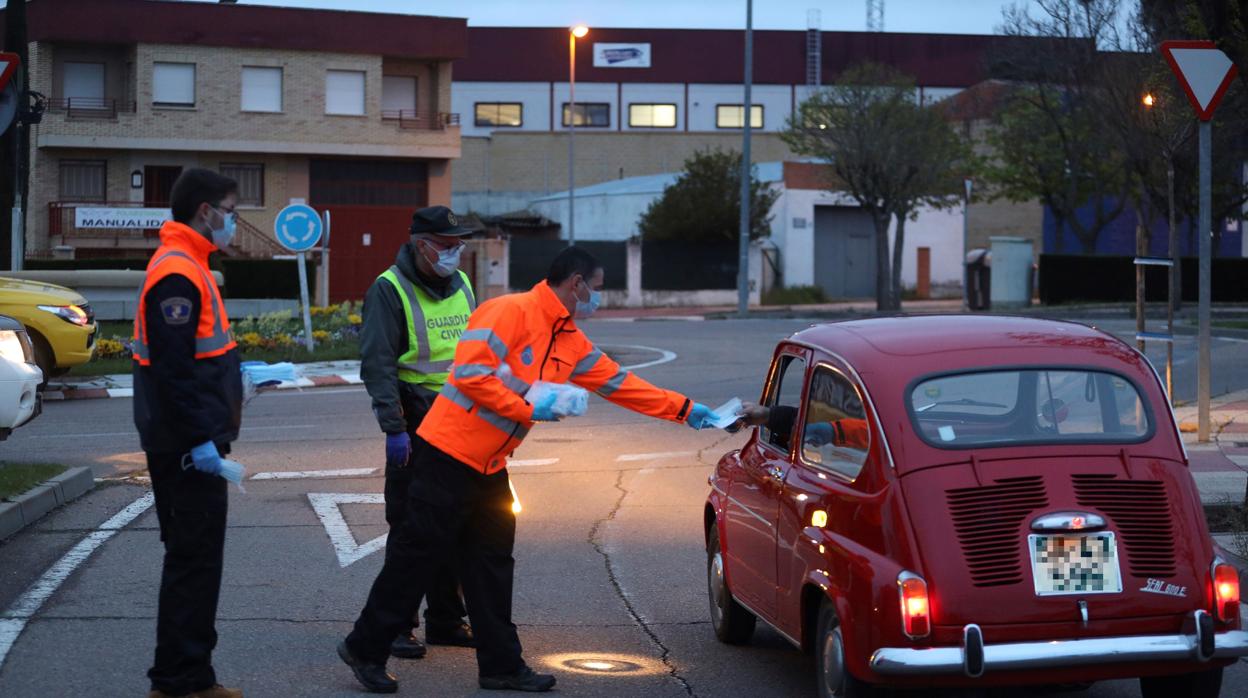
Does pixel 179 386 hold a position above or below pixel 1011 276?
below

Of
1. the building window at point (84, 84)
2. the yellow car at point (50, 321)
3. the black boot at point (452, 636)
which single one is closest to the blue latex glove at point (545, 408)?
the black boot at point (452, 636)

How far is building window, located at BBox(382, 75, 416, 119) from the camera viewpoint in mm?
49938

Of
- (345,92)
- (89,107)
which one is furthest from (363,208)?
(89,107)

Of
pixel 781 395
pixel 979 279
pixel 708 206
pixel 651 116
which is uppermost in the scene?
pixel 651 116

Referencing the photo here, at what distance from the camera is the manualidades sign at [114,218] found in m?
43.6

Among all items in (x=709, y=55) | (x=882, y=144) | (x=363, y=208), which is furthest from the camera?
(x=709, y=55)

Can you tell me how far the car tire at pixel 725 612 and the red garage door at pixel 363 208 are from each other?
135 ft

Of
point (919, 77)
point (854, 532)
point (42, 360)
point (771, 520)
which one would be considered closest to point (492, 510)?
point (771, 520)

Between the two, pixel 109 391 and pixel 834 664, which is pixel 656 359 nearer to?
pixel 109 391

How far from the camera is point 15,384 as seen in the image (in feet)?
36.2

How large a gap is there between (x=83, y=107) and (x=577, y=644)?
43.4 meters

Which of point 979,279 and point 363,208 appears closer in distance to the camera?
point 979,279

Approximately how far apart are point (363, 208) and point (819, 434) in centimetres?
4366

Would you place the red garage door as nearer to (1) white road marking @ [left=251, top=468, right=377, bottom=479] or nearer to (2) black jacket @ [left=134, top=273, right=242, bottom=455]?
(1) white road marking @ [left=251, top=468, right=377, bottom=479]
